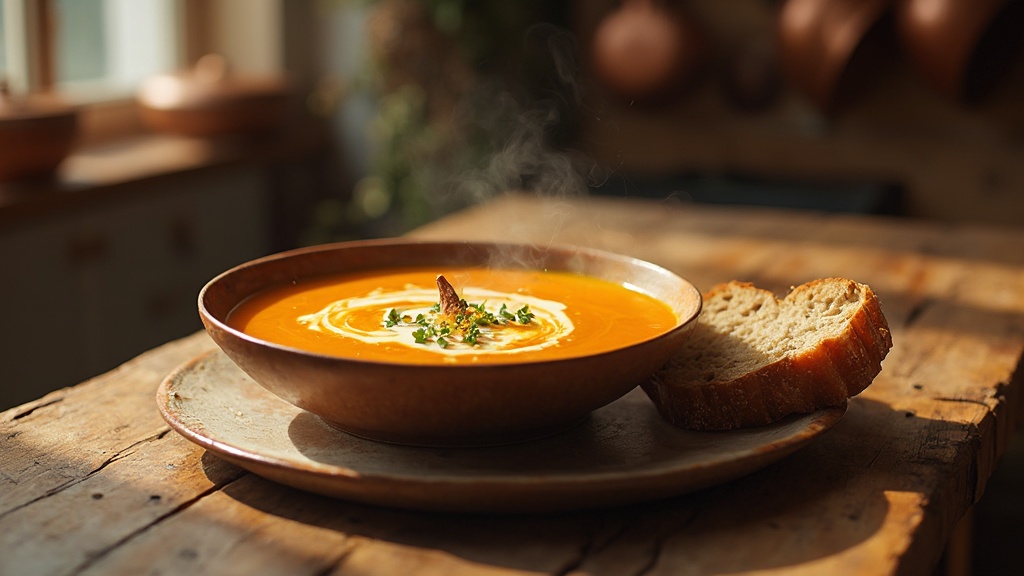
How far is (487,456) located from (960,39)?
285 cm

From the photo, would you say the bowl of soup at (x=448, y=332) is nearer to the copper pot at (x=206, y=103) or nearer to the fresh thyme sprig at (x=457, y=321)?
the fresh thyme sprig at (x=457, y=321)

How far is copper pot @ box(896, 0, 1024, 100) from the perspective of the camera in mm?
3301

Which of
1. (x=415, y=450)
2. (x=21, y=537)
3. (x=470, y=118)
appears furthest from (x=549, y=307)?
(x=470, y=118)

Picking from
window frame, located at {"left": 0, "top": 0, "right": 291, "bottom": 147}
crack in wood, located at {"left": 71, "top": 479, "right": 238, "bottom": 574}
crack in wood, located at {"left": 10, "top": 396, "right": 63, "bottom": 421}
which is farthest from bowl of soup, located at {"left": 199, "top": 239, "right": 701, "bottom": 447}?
window frame, located at {"left": 0, "top": 0, "right": 291, "bottom": 147}

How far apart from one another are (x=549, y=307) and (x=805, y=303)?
31 cm

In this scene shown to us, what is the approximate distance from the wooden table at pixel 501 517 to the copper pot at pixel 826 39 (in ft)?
7.17

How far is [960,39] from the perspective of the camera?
10.9 ft

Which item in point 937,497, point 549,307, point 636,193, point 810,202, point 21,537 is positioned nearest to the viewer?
point 21,537

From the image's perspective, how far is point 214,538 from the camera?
3.12ft

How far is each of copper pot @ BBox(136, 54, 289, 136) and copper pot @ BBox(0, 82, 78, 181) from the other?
629mm

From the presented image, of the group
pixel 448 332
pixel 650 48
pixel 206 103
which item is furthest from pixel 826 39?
pixel 448 332

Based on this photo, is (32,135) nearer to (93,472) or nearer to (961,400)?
(93,472)

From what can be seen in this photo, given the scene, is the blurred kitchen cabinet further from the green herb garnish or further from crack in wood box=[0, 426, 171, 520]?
the green herb garnish

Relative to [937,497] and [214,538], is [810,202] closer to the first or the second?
[937,497]
